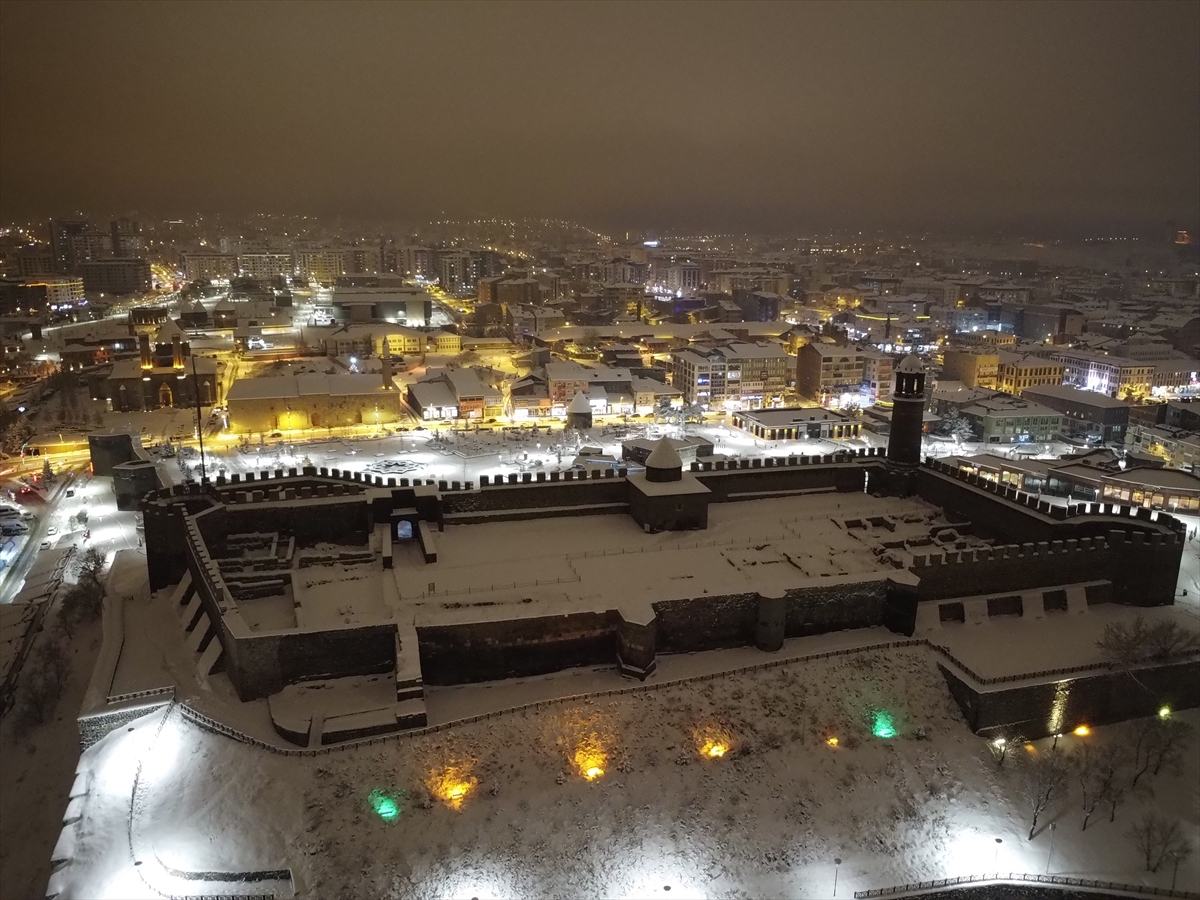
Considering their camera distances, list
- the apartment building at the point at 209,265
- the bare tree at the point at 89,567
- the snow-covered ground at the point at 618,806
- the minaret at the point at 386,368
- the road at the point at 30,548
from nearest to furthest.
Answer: the snow-covered ground at the point at 618,806 → the bare tree at the point at 89,567 → the road at the point at 30,548 → the minaret at the point at 386,368 → the apartment building at the point at 209,265

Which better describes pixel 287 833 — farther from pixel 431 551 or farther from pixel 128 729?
pixel 431 551

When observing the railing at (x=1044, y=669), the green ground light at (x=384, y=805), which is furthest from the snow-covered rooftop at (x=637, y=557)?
the green ground light at (x=384, y=805)

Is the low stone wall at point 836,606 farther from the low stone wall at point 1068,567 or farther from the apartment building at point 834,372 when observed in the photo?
the apartment building at point 834,372

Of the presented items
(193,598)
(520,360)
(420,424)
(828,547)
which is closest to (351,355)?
(520,360)

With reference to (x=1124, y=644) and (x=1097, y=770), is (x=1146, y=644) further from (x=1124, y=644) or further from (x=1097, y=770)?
(x=1097, y=770)

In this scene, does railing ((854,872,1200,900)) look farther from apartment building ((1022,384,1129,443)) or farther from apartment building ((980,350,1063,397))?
apartment building ((980,350,1063,397))

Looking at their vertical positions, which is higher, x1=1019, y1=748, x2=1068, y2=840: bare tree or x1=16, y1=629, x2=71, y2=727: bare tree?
x1=1019, y1=748, x2=1068, y2=840: bare tree

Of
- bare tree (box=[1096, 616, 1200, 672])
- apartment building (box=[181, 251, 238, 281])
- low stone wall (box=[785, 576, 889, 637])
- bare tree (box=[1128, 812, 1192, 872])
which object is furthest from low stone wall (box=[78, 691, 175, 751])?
apartment building (box=[181, 251, 238, 281])

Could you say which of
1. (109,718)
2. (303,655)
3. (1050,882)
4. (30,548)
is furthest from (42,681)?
(1050,882)
